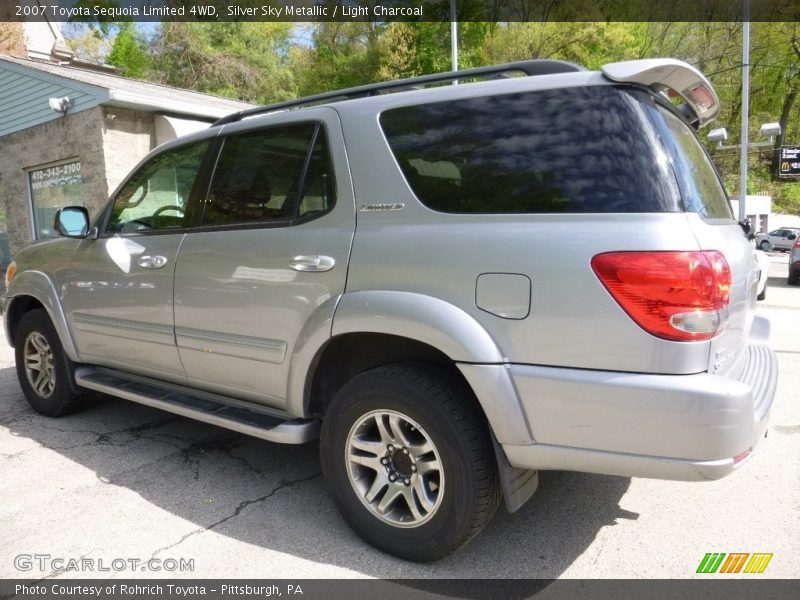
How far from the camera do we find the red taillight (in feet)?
6.49

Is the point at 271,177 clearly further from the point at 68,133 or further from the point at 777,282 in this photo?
the point at 777,282

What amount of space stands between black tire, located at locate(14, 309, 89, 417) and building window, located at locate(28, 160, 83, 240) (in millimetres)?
7400

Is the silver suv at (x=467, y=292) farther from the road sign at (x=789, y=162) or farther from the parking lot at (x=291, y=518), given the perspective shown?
the road sign at (x=789, y=162)

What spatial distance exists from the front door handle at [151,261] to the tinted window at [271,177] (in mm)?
349

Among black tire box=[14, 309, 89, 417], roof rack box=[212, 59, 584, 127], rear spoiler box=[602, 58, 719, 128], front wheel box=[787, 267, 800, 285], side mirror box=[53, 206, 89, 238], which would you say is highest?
roof rack box=[212, 59, 584, 127]

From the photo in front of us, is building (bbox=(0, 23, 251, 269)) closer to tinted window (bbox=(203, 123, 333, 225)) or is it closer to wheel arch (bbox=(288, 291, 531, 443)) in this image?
tinted window (bbox=(203, 123, 333, 225))

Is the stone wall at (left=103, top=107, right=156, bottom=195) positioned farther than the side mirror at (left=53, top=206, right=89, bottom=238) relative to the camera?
Yes

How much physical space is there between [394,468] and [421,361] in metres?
0.47

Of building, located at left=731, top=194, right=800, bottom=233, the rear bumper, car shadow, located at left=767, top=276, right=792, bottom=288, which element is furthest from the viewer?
building, located at left=731, top=194, right=800, bottom=233

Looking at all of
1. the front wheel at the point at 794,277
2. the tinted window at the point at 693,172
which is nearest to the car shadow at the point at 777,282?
the front wheel at the point at 794,277

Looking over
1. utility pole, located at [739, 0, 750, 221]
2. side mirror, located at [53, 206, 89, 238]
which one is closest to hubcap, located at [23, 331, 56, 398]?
side mirror, located at [53, 206, 89, 238]

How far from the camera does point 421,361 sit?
2561 mm

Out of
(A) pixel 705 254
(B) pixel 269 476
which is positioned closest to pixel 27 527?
(B) pixel 269 476

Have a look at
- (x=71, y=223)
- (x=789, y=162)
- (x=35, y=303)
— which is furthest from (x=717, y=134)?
(x=789, y=162)
